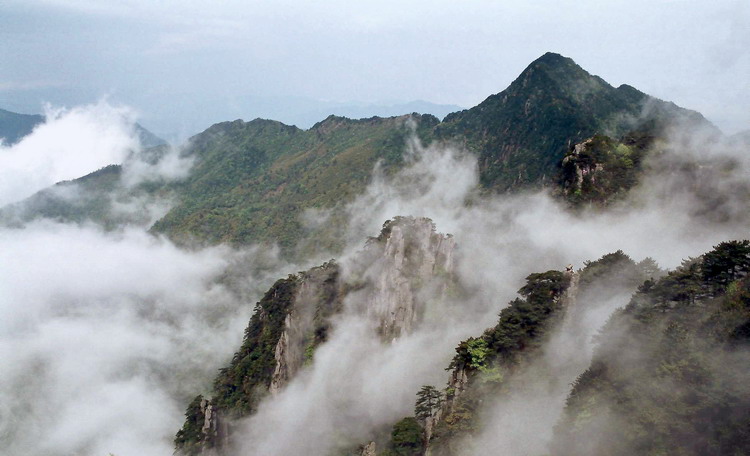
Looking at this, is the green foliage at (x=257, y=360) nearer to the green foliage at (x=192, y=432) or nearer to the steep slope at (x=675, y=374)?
the green foliage at (x=192, y=432)

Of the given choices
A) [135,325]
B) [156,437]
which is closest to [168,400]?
[156,437]

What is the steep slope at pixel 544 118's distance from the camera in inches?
4985

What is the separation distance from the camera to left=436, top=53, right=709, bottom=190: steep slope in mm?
126625

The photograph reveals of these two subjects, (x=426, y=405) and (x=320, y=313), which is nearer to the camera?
(x=426, y=405)

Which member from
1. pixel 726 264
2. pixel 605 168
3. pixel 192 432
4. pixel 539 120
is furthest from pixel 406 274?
pixel 539 120

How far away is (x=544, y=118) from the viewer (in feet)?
458

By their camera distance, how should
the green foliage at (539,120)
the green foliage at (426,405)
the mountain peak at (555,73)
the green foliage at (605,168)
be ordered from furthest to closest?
the mountain peak at (555,73)
the green foliage at (539,120)
the green foliage at (605,168)
the green foliage at (426,405)

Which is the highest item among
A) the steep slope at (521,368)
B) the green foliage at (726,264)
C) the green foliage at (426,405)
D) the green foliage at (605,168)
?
the green foliage at (605,168)

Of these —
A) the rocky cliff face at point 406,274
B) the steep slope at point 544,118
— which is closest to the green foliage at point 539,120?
the steep slope at point 544,118

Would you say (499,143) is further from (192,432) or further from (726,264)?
A: (192,432)

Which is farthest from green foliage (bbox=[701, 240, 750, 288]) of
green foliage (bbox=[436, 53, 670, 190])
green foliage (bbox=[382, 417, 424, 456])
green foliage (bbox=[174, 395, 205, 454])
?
green foliage (bbox=[436, 53, 670, 190])

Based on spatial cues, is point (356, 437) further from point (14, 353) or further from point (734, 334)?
point (14, 353)

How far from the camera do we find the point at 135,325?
16488 cm

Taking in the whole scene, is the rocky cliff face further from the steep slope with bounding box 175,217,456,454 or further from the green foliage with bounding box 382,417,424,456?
the green foliage with bounding box 382,417,424,456
